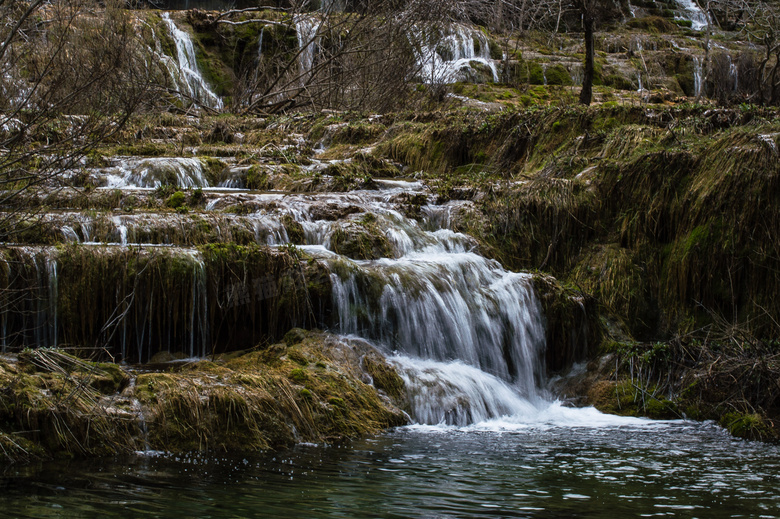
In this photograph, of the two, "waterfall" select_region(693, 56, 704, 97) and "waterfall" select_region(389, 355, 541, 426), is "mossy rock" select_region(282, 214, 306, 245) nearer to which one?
"waterfall" select_region(389, 355, 541, 426)

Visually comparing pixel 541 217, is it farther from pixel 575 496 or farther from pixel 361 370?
pixel 575 496

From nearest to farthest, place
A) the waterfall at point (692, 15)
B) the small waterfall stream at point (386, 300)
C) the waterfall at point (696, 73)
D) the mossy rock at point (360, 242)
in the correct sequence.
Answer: the small waterfall stream at point (386, 300), the mossy rock at point (360, 242), the waterfall at point (696, 73), the waterfall at point (692, 15)

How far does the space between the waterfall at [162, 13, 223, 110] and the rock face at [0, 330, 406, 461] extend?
15831 millimetres

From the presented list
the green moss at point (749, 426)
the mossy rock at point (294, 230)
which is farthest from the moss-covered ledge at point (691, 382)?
the mossy rock at point (294, 230)

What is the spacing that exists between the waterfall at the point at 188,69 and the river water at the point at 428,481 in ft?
56.3

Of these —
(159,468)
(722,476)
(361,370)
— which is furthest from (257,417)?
(722,476)

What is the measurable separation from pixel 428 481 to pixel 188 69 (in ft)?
65.8

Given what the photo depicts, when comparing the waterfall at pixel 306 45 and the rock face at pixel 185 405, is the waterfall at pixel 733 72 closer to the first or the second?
the waterfall at pixel 306 45

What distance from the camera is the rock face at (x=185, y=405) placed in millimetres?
4539

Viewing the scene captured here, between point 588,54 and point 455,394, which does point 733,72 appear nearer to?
point 588,54

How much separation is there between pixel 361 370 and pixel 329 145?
28.2 ft

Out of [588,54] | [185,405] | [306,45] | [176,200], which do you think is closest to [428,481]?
[185,405]

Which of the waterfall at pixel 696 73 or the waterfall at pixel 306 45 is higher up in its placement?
the waterfall at pixel 696 73

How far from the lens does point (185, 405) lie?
5.03 m
